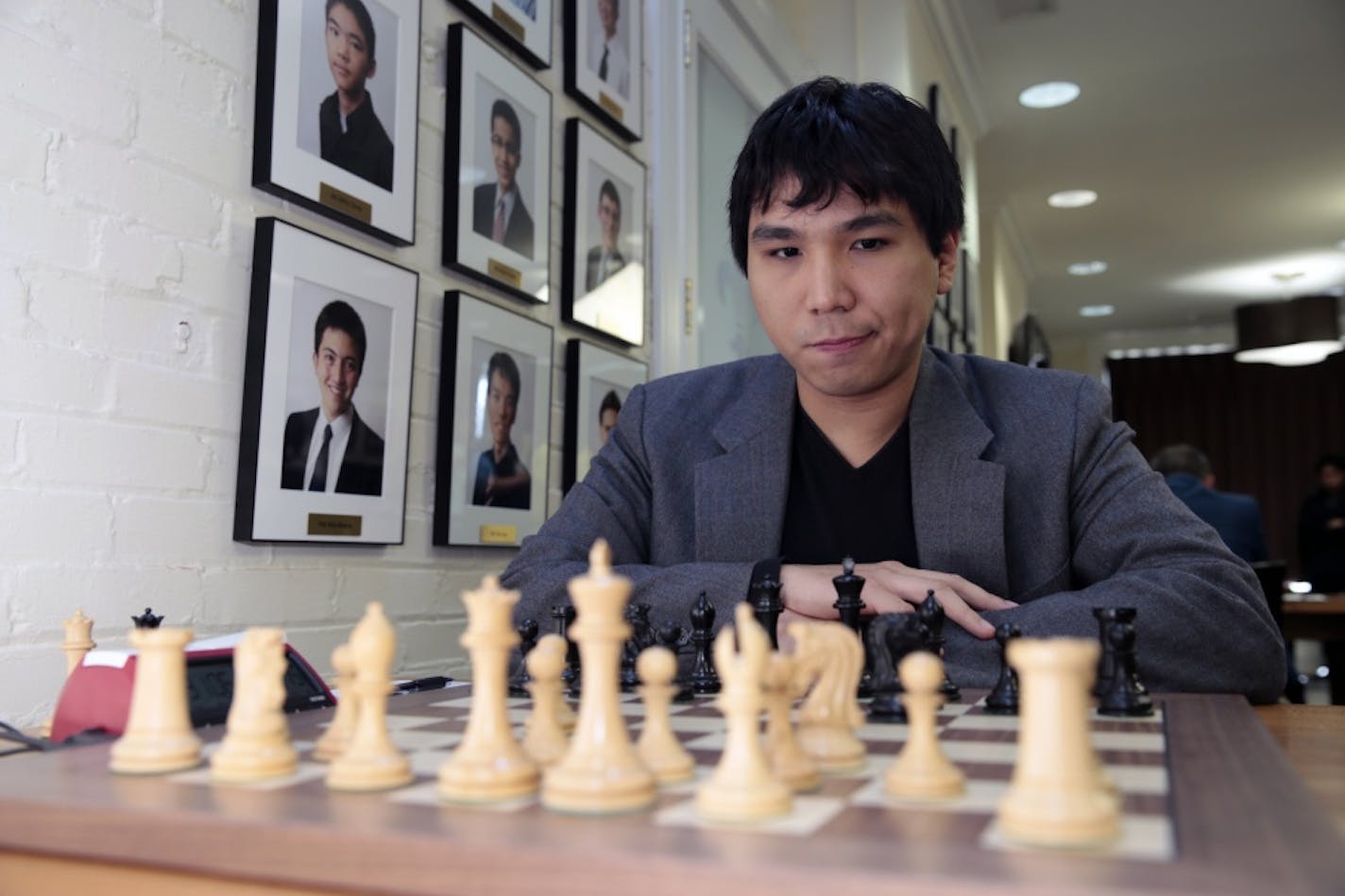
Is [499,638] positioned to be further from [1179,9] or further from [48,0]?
[1179,9]

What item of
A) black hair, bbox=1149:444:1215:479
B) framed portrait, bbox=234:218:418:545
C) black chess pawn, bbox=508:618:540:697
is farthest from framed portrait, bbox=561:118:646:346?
black hair, bbox=1149:444:1215:479

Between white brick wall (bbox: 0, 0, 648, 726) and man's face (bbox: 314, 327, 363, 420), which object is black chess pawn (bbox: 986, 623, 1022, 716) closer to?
white brick wall (bbox: 0, 0, 648, 726)

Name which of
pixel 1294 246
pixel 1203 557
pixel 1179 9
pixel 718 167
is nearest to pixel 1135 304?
pixel 1294 246

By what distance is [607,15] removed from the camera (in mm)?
3002

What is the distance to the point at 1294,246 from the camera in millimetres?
9664

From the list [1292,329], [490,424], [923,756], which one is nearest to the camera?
[923,756]

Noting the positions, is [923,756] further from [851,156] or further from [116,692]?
[851,156]

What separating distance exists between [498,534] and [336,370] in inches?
24.5

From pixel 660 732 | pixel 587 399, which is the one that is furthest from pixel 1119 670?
pixel 587 399

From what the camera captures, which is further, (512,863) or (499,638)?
(499,638)

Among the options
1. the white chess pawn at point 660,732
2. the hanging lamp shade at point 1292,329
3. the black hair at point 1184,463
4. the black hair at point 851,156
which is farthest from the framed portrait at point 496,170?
the hanging lamp shade at point 1292,329

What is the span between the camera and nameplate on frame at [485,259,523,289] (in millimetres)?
A: 2424

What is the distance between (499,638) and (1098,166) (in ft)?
25.5

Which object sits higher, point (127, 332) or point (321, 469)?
point (127, 332)
